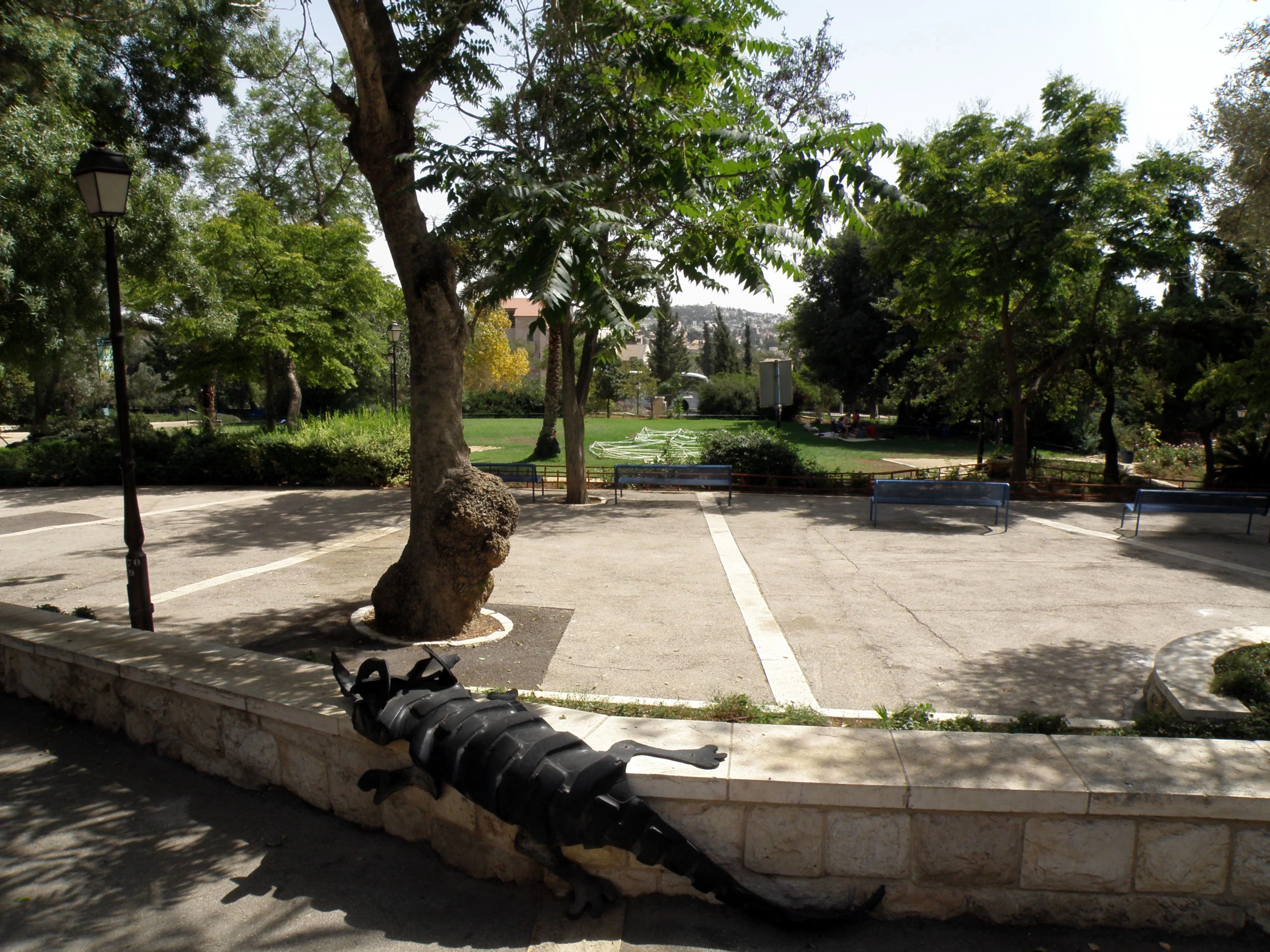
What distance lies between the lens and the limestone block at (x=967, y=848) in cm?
285

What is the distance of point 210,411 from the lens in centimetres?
2638

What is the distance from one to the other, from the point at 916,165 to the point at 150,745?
54.1 feet

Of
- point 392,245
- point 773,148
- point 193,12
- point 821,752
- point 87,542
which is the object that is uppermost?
point 193,12

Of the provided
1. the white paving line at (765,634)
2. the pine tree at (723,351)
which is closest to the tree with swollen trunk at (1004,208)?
the white paving line at (765,634)

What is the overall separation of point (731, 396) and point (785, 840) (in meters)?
54.1

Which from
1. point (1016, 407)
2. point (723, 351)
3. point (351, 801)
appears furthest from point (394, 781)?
point (723, 351)

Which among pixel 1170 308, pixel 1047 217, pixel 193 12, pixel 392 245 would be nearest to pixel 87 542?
pixel 193 12

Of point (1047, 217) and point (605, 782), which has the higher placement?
point (1047, 217)

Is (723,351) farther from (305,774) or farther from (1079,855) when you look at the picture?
(1079,855)

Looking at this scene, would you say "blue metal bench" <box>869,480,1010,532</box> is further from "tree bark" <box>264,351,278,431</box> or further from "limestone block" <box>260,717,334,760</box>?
"tree bark" <box>264,351,278,431</box>

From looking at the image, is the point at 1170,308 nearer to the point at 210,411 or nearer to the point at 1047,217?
the point at 1047,217

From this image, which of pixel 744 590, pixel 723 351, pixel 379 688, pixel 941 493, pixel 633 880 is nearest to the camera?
pixel 633 880

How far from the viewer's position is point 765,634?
7113mm

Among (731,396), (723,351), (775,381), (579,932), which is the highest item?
(723,351)
